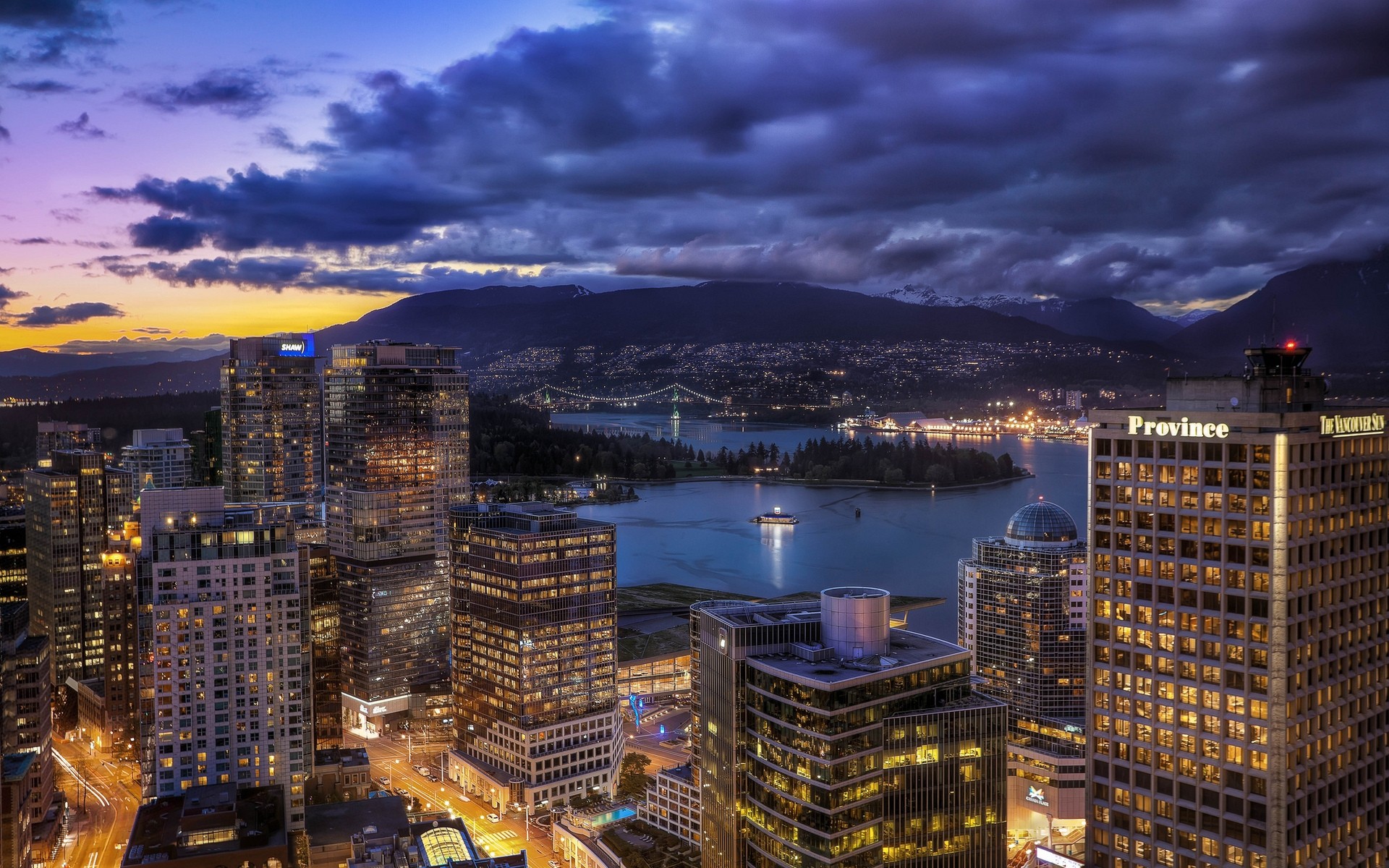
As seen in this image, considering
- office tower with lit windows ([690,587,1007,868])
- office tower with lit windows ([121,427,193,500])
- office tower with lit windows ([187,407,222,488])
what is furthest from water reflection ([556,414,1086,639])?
office tower with lit windows ([690,587,1007,868])

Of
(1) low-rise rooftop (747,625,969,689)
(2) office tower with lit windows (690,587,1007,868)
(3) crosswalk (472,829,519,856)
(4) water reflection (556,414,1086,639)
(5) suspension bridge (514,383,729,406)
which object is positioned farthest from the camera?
(5) suspension bridge (514,383,729,406)

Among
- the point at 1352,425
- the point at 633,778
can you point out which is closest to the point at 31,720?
the point at 633,778

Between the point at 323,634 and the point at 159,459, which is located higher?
the point at 159,459

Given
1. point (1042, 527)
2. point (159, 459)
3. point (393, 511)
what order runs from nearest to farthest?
1. point (1042, 527)
2. point (393, 511)
3. point (159, 459)

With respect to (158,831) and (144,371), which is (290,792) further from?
(144,371)

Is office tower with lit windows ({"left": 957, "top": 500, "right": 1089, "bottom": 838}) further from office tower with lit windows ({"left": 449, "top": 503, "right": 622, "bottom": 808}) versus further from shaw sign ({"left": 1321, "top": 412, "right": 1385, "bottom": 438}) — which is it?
shaw sign ({"left": 1321, "top": 412, "right": 1385, "bottom": 438})

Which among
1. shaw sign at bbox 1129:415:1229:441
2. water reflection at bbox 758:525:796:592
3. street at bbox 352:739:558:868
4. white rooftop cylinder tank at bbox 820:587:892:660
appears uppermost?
shaw sign at bbox 1129:415:1229:441

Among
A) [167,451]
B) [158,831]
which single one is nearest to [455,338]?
[167,451]

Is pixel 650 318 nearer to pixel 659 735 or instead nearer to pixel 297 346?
pixel 297 346
